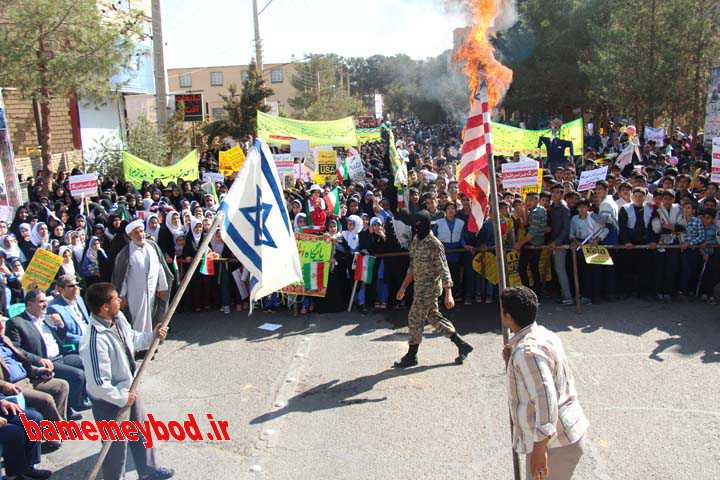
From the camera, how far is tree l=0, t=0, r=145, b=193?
14164 millimetres

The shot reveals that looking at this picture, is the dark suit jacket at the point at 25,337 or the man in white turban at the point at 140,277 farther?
the man in white turban at the point at 140,277

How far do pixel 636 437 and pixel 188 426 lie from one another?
408 centimetres

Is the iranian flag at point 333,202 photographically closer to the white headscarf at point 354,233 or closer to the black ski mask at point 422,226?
the white headscarf at point 354,233

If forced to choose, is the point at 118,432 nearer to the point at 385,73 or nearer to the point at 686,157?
the point at 686,157

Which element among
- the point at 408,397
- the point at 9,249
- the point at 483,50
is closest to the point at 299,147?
the point at 9,249

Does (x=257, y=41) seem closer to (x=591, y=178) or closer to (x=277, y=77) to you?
(x=591, y=178)

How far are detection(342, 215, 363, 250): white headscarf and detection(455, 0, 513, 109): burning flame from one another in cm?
546

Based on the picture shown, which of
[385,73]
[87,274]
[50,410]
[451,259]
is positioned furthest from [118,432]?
[385,73]

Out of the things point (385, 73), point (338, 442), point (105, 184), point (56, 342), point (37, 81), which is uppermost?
point (385, 73)

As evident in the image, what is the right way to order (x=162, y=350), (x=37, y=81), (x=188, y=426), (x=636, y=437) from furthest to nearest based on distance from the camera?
(x=37, y=81) < (x=162, y=350) < (x=188, y=426) < (x=636, y=437)

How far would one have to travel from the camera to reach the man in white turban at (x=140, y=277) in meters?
7.72

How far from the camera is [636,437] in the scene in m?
5.70

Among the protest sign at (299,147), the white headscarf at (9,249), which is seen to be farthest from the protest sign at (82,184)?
the protest sign at (299,147)

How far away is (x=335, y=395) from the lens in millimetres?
6906
